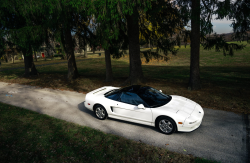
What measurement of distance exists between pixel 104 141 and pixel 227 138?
3.61 m

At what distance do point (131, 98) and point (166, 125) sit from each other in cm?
146

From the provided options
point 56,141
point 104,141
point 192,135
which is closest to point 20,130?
point 56,141

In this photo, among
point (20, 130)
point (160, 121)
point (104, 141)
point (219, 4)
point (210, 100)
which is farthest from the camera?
point (210, 100)

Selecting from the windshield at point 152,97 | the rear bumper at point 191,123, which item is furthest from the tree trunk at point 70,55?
the rear bumper at point 191,123

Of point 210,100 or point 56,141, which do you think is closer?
point 56,141

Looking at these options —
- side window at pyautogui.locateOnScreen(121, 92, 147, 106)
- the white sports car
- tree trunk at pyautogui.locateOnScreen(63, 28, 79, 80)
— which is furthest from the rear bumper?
tree trunk at pyautogui.locateOnScreen(63, 28, 79, 80)

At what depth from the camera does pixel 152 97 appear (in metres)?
5.83

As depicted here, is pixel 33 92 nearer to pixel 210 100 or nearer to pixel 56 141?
pixel 56 141

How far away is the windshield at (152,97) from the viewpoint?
553cm

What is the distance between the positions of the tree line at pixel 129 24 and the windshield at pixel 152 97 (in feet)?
11.3

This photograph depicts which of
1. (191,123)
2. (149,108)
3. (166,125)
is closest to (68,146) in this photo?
(149,108)

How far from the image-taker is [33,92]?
1056cm

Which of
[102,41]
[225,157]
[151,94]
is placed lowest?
[225,157]

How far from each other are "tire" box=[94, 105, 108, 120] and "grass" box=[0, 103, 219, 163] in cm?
81
